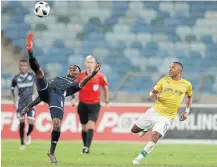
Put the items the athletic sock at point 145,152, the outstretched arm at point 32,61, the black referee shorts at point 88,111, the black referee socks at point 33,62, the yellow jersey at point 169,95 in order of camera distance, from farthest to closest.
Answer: the black referee shorts at point 88,111, the yellow jersey at point 169,95, the athletic sock at point 145,152, the black referee socks at point 33,62, the outstretched arm at point 32,61

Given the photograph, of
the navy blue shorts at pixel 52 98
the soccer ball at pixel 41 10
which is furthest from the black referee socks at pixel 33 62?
the soccer ball at pixel 41 10

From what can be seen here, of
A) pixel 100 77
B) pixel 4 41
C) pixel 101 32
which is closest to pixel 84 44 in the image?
pixel 101 32

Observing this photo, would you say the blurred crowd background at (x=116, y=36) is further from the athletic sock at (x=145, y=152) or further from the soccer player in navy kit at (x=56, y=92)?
the athletic sock at (x=145, y=152)

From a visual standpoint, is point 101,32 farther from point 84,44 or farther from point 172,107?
point 172,107

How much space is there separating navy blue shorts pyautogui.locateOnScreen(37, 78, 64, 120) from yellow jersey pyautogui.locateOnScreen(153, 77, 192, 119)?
77.8 inches

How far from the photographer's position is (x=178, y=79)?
1487 centimetres

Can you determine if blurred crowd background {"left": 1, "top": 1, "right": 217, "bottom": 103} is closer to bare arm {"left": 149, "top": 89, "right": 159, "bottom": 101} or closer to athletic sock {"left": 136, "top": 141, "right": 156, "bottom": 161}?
bare arm {"left": 149, "top": 89, "right": 159, "bottom": 101}

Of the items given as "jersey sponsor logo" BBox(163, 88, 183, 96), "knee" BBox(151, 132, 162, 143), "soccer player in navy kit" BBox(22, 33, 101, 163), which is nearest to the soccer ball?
"soccer player in navy kit" BBox(22, 33, 101, 163)

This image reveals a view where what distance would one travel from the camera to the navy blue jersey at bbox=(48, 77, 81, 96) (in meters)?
14.4

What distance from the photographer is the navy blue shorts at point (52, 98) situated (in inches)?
557

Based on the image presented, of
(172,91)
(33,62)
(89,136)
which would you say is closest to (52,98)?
(33,62)

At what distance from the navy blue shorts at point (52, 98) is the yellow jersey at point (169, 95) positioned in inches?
77.8

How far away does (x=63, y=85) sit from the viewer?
1451cm

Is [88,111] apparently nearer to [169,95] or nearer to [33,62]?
[169,95]
